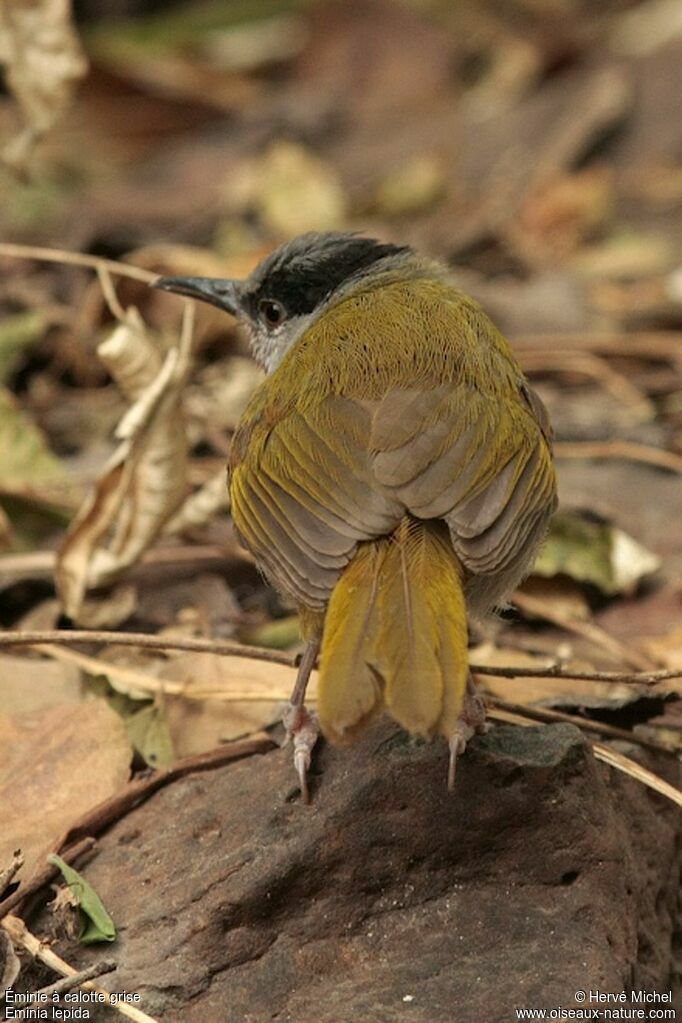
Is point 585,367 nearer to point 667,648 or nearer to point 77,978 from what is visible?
point 667,648

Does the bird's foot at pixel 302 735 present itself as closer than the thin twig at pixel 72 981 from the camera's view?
No

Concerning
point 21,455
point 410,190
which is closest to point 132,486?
point 21,455

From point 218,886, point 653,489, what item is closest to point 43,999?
point 218,886

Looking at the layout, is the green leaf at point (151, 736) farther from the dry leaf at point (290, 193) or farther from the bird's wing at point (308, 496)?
the dry leaf at point (290, 193)

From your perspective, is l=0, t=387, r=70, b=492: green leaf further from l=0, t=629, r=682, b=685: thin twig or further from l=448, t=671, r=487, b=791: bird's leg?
l=448, t=671, r=487, b=791: bird's leg

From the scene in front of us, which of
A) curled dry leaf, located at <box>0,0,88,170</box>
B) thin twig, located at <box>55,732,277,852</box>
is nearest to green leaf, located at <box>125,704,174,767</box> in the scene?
thin twig, located at <box>55,732,277,852</box>

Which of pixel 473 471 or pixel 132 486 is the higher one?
pixel 473 471

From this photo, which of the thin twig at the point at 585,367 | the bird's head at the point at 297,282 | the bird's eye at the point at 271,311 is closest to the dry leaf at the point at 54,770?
the bird's head at the point at 297,282
